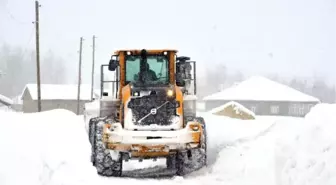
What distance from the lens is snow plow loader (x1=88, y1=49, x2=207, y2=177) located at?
11750mm

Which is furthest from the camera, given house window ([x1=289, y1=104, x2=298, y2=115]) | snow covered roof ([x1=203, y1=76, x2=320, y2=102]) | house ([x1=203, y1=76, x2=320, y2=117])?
house window ([x1=289, y1=104, x2=298, y2=115])

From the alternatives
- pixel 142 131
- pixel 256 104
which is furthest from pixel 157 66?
pixel 256 104

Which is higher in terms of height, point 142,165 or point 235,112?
point 142,165

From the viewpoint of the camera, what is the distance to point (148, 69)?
12844 millimetres

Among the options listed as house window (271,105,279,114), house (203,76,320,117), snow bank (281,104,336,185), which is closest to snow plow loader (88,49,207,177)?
snow bank (281,104,336,185)

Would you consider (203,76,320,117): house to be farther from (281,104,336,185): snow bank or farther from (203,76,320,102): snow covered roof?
(281,104,336,185): snow bank

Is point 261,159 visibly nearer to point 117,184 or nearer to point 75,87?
point 117,184

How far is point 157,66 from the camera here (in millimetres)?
12898

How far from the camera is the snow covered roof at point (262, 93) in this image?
2936 inches

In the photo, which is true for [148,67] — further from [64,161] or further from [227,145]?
[64,161]

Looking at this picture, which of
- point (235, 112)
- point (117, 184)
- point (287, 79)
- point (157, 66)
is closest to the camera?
point (117, 184)

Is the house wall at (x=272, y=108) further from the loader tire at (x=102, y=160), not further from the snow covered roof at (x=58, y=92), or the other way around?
the loader tire at (x=102, y=160)

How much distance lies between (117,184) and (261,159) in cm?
300

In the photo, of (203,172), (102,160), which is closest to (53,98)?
(102,160)
